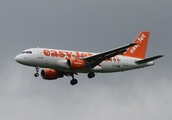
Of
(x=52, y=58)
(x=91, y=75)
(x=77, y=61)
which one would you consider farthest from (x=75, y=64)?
(x=91, y=75)

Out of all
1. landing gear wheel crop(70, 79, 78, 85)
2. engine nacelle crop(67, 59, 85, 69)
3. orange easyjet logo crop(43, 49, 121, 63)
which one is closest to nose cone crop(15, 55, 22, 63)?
orange easyjet logo crop(43, 49, 121, 63)

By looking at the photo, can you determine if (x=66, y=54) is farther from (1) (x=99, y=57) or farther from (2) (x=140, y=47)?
(2) (x=140, y=47)

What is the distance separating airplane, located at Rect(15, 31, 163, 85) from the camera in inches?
2788

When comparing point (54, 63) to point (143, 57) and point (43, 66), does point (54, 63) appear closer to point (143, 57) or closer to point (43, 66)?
point (43, 66)

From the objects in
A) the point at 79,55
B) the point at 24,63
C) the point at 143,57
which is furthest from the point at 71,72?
the point at 143,57

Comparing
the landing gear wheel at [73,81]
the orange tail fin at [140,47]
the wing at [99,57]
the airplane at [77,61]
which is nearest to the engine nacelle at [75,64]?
the airplane at [77,61]

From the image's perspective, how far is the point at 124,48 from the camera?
69.4 m

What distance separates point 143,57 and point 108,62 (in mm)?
8750

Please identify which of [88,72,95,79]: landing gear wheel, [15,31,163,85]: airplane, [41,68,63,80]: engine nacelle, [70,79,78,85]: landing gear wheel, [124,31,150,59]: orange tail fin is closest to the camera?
[15,31,163,85]: airplane

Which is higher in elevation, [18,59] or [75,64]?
[18,59]

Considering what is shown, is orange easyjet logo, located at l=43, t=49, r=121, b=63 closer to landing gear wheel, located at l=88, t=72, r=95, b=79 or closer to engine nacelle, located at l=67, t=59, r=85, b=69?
engine nacelle, located at l=67, t=59, r=85, b=69

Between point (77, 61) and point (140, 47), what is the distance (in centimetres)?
1582

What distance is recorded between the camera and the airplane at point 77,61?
7081 cm

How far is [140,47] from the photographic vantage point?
83.7 meters
